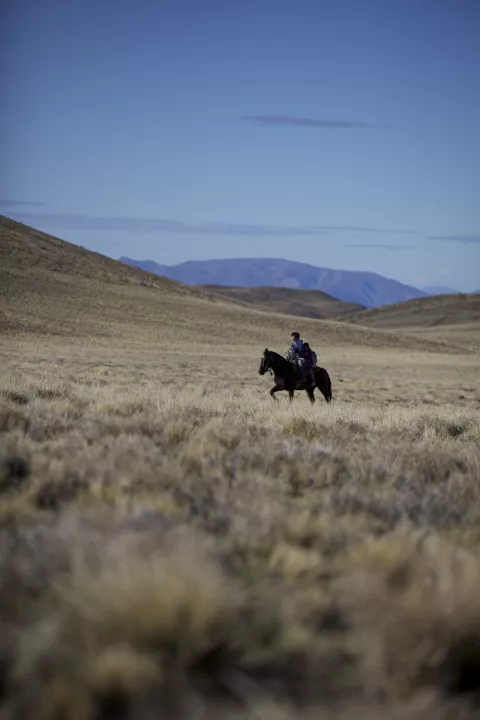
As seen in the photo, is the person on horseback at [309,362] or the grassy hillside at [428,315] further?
the grassy hillside at [428,315]

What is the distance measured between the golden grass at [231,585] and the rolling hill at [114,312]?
148ft

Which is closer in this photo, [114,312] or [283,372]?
[283,372]

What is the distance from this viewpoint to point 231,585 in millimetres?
3426

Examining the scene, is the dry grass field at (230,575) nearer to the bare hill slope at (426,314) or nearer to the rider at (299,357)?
the rider at (299,357)

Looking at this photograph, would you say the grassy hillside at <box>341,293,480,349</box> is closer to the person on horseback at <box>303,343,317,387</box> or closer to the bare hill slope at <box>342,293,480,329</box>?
the bare hill slope at <box>342,293,480,329</box>

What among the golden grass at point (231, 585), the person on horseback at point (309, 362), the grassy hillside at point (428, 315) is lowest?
the golden grass at point (231, 585)

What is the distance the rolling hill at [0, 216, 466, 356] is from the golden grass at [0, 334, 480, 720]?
4501 centimetres

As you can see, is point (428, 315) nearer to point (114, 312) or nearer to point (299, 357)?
point (114, 312)

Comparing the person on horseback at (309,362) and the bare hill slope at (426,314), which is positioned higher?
the bare hill slope at (426,314)

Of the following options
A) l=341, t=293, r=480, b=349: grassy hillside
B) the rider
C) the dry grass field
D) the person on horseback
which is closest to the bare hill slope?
l=341, t=293, r=480, b=349: grassy hillside

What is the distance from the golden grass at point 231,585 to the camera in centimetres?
277

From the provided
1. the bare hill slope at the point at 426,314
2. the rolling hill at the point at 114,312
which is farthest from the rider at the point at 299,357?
the bare hill slope at the point at 426,314

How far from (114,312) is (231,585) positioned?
71131mm

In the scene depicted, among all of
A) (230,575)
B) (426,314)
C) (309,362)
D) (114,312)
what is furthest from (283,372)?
(426,314)
